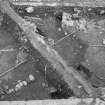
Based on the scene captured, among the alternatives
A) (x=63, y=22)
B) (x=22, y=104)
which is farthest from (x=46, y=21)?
(x=22, y=104)

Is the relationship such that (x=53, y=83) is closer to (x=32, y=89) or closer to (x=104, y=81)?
(x=32, y=89)

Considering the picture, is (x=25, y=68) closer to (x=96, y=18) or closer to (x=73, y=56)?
(x=73, y=56)

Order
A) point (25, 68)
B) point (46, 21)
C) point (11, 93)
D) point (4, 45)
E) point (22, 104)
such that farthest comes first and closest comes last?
point (46, 21) → point (4, 45) → point (25, 68) → point (11, 93) → point (22, 104)

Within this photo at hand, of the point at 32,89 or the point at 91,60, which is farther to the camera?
the point at 91,60

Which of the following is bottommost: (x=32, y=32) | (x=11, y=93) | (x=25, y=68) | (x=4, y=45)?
(x=11, y=93)

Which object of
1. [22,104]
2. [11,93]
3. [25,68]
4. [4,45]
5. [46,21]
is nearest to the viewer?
[22,104]

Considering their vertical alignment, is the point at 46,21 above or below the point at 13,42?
above
